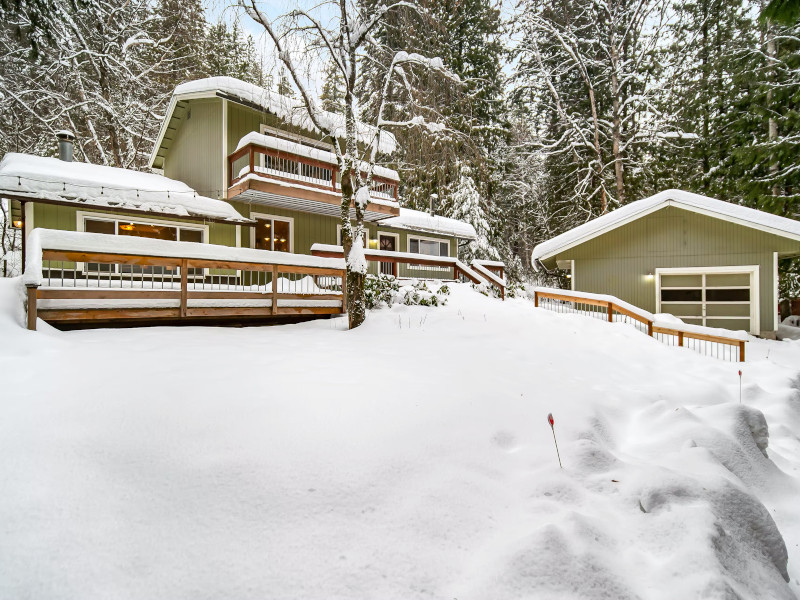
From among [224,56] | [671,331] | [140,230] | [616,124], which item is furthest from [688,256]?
[224,56]

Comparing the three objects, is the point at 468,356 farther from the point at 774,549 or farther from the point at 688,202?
the point at 688,202

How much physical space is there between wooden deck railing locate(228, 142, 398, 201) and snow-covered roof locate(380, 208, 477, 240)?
2023mm

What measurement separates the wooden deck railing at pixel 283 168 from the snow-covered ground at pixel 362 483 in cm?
814

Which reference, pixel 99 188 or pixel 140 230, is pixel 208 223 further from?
pixel 99 188

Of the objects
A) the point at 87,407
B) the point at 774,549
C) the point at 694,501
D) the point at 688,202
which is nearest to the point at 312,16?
the point at 87,407

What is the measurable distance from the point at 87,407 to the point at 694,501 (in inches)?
176

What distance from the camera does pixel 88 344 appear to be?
4773mm

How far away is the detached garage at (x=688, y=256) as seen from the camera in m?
11.6

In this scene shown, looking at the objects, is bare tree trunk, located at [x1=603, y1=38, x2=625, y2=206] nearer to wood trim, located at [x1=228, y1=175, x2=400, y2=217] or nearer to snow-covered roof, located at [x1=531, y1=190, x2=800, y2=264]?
snow-covered roof, located at [x1=531, y1=190, x2=800, y2=264]

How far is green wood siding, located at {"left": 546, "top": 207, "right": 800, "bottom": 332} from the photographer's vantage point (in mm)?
11727

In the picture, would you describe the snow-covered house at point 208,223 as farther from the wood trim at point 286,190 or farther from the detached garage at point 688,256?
the detached garage at point 688,256

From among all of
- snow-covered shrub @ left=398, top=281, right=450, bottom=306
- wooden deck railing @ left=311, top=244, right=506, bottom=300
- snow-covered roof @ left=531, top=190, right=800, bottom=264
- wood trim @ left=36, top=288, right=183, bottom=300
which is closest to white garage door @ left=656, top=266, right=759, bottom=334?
snow-covered roof @ left=531, top=190, right=800, bottom=264

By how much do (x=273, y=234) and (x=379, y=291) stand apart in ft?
20.6

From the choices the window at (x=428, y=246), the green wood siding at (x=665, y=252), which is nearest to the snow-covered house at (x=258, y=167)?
the window at (x=428, y=246)
